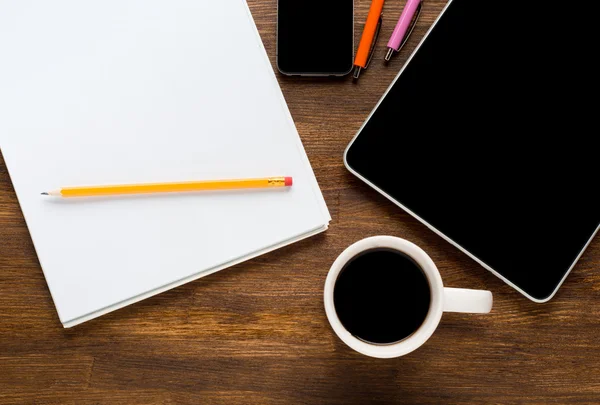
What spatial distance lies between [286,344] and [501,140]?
33 cm

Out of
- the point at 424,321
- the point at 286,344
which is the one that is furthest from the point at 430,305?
the point at 286,344

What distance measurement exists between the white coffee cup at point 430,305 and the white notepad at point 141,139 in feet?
0.30

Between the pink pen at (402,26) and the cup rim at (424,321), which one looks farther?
the pink pen at (402,26)

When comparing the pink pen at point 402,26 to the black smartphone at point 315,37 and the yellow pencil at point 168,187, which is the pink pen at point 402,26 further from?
the yellow pencil at point 168,187

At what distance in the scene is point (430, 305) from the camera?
482 millimetres

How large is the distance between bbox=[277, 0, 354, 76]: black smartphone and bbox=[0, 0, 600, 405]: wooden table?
0.17 meters

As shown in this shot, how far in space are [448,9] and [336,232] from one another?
279 millimetres

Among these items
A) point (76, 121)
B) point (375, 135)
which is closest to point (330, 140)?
point (375, 135)

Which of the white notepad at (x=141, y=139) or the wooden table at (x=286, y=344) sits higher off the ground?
the white notepad at (x=141, y=139)

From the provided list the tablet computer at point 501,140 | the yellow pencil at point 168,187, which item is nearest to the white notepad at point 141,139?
the yellow pencil at point 168,187

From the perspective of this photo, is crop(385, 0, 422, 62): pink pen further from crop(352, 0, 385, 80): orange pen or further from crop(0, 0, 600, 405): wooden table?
crop(0, 0, 600, 405): wooden table

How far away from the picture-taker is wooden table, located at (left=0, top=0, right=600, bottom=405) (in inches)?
21.5

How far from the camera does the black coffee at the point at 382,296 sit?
0.49m

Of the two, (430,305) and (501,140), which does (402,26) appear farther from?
(430,305)
